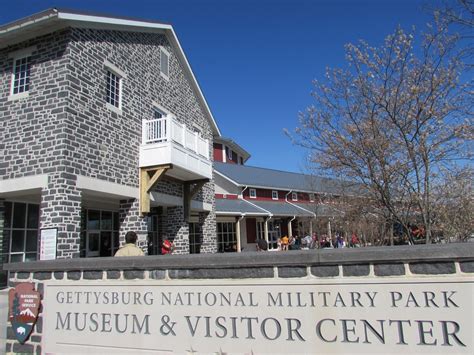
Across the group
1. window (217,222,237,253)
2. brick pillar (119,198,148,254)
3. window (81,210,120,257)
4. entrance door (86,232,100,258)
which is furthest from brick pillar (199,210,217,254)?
brick pillar (119,198,148,254)

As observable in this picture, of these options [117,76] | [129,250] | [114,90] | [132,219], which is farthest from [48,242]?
[117,76]

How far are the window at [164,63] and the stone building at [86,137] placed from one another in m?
0.08

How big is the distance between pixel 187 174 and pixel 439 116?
Result: 1040 cm

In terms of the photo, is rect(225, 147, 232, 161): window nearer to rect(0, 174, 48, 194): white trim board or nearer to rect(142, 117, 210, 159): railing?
rect(142, 117, 210, 159): railing

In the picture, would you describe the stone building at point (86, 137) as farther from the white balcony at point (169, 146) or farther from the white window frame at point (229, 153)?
the white window frame at point (229, 153)

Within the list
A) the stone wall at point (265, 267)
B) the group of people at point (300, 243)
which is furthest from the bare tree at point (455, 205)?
the group of people at point (300, 243)

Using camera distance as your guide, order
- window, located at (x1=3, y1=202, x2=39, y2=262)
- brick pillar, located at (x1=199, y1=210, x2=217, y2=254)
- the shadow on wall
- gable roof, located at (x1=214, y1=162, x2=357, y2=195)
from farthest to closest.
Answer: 1. gable roof, located at (x1=214, y1=162, x2=357, y2=195)
2. brick pillar, located at (x1=199, y1=210, x2=217, y2=254)
3. window, located at (x1=3, y1=202, x2=39, y2=262)
4. the shadow on wall

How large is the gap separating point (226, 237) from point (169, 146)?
47.1ft

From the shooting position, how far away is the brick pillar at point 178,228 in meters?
16.8

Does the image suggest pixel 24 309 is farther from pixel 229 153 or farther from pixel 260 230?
pixel 229 153

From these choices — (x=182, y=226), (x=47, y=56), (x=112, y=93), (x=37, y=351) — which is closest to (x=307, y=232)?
(x=182, y=226)

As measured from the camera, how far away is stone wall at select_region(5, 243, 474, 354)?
3.08 m

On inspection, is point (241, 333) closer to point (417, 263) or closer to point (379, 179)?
point (417, 263)

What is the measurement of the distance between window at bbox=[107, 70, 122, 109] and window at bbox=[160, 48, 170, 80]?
3526mm
